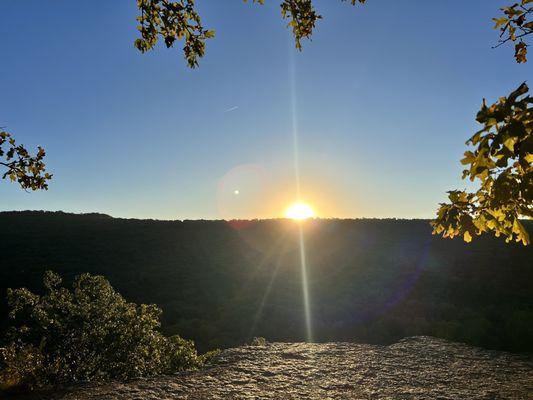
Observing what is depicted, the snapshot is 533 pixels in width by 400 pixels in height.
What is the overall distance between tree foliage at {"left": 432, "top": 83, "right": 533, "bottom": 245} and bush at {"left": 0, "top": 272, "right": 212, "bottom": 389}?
523 cm

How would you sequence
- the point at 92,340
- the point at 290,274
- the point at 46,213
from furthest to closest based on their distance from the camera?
the point at 46,213 → the point at 290,274 → the point at 92,340

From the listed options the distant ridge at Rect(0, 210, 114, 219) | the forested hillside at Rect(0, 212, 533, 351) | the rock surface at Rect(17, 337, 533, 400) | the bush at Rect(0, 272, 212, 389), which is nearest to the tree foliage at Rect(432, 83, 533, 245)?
the rock surface at Rect(17, 337, 533, 400)

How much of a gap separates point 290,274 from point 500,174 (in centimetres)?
2462

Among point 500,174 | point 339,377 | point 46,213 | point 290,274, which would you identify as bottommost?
point 290,274

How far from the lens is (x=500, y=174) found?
316 cm

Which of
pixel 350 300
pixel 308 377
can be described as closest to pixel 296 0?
pixel 308 377

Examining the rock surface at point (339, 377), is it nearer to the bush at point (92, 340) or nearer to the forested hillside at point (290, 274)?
the bush at point (92, 340)

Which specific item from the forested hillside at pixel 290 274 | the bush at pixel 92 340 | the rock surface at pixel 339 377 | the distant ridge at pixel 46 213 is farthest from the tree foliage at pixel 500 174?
the distant ridge at pixel 46 213

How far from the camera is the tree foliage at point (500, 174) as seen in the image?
109 inches

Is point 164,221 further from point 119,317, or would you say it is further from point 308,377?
point 308,377

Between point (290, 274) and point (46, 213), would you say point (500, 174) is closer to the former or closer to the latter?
point (290, 274)

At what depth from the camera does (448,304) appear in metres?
18.9

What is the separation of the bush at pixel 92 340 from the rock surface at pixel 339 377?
4.24 ft

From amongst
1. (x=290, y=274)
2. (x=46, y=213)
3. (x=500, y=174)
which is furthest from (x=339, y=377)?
(x=46, y=213)
